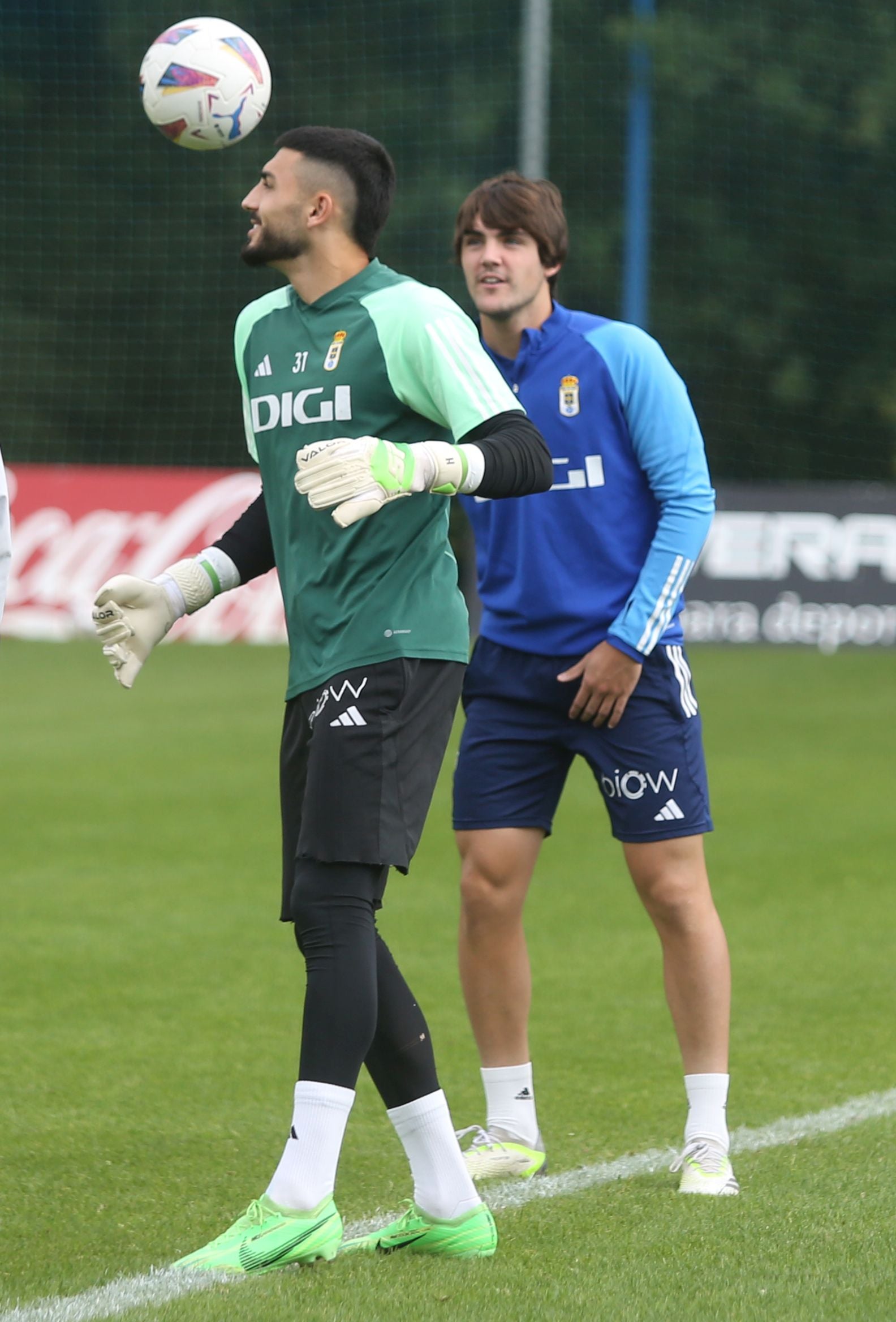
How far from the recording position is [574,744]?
452cm

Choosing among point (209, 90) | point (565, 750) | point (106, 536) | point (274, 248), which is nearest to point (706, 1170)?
point (565, 750)

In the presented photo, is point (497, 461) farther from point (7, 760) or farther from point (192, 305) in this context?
point (192, 305)

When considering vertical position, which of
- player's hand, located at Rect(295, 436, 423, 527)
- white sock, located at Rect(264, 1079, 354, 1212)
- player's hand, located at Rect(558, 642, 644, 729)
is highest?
player's hand, located at Rect(295, 436, 423, 527)

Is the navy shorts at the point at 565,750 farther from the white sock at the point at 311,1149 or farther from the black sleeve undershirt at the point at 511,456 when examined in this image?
the white sock at the point at 311,1149

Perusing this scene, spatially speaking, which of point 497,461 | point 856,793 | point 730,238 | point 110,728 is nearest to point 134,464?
point 730,238

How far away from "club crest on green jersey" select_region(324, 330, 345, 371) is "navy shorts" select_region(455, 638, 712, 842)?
109cm

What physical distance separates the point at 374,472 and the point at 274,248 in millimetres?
676

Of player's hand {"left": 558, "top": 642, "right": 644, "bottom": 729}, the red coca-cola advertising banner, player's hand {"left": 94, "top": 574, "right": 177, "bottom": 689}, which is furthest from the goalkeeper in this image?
the red coca-cola advertising banner

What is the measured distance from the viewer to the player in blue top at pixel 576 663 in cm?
439

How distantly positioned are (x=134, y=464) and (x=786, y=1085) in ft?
77.5

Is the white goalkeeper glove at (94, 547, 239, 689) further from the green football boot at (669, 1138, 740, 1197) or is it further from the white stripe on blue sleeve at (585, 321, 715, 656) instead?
the green football boot at (669, 1138, 740, 1197)

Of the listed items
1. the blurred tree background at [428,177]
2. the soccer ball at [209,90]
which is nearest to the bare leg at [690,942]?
the soccer ball at [209,90]

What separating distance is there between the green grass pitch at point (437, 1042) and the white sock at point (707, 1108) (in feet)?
0.43

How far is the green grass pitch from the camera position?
352 cm
